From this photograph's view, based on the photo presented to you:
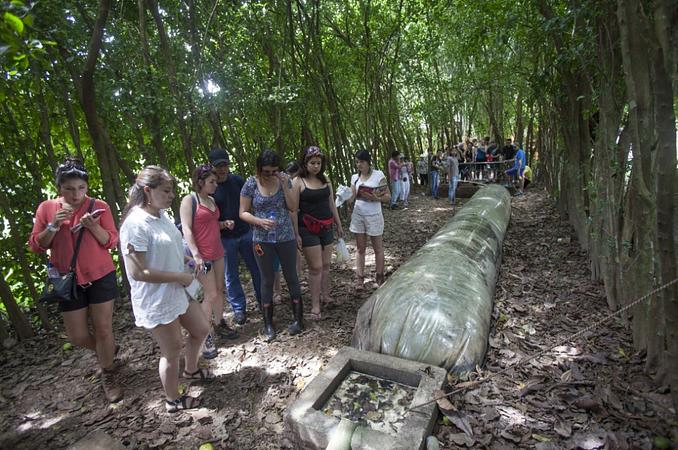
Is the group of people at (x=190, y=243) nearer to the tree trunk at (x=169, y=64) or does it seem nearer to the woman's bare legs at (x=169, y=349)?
the woman's bare legs at (x=169, y=349)

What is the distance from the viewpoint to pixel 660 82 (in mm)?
1887

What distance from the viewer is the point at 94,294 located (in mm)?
2674

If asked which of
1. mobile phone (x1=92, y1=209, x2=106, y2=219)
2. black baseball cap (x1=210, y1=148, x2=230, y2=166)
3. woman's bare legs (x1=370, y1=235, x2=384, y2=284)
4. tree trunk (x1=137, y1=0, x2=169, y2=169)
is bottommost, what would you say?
woman's bare legs (x1=370, y1=235, x2=384, y2=284)

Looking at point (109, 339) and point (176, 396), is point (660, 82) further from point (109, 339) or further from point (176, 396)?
point (109, 339)

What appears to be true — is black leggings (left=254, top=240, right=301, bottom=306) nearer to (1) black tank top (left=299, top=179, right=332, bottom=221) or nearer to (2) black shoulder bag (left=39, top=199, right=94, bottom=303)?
(1) black tank top (left=299, top=179, right=332, bottom=221)

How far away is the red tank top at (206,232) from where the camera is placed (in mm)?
3119

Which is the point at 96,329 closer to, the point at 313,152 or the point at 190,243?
the point at 190,243

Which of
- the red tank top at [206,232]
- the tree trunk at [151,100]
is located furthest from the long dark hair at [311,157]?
the tree trunk at [151,100]

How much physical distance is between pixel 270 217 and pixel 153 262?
1131 mm

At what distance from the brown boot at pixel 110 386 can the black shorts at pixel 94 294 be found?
55 centimetres

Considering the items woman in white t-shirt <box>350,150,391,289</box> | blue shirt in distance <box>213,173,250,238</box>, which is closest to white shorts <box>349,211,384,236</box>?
woman in white t-shirt <box>350,150,391,289</box>

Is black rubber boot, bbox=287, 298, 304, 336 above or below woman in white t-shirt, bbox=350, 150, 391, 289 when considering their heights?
below

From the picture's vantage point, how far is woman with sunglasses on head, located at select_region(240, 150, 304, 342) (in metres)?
3.17

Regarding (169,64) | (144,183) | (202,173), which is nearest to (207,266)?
(202,173)
